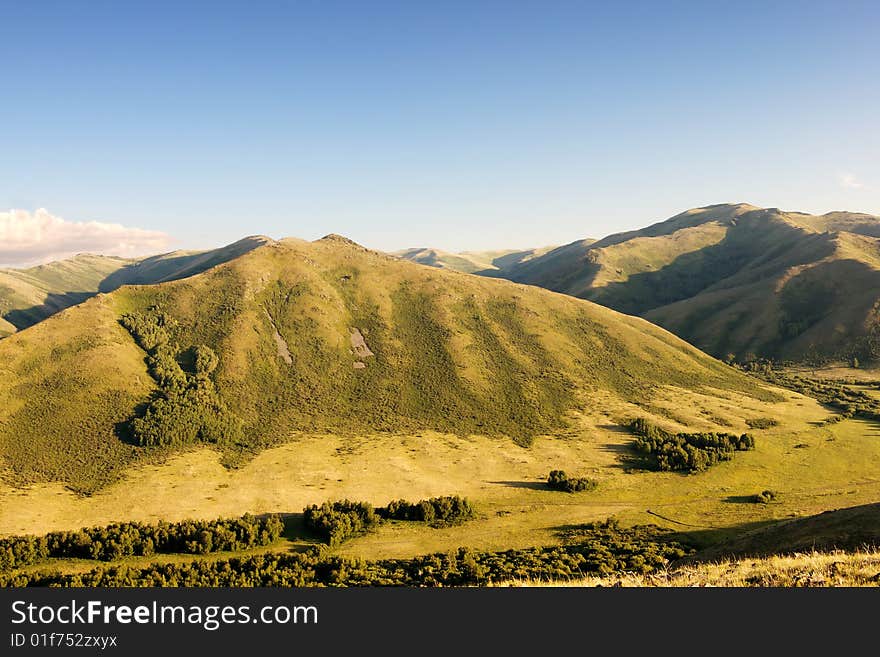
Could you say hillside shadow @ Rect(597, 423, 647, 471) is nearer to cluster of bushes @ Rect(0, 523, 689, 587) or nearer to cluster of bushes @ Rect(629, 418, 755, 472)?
cluster of bushes @ Rect(629, 418, 755, 472)

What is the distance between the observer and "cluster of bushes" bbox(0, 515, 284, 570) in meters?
60.5

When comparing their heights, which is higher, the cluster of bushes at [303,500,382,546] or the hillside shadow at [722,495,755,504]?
the cluster of bushes at [303,500,382,546]

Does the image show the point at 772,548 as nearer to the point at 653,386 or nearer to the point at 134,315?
the point at 653,386

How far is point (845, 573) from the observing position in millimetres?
23141

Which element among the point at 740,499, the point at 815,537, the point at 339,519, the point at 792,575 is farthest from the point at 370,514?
the point at 740,499

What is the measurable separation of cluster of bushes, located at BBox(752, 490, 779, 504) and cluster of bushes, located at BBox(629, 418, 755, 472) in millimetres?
15531

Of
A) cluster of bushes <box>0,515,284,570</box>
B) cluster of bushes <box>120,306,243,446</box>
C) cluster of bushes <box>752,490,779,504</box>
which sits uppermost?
cluster of bushes <box>120,306,243,446</box>

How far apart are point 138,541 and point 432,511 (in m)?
44.1

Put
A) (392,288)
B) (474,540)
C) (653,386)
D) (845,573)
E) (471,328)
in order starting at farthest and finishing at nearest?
1. (392,288)
2. (471,328)
3. (653,386)
4. (474,540)
5. (845,573)

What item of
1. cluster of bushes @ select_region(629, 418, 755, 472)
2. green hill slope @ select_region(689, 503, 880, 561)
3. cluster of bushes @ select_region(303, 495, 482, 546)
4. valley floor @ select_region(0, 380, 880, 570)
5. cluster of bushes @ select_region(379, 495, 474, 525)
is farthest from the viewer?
cluster of bushes @ select_region(629, 418, 755, 472)

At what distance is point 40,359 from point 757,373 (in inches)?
9579

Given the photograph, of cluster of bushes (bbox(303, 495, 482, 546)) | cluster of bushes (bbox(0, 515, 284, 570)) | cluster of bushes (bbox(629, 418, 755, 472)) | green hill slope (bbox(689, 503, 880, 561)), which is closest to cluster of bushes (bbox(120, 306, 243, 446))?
cluster of bushes (bbox(0, 515, 284, 570))

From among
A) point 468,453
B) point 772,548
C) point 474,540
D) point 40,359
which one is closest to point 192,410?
point 40,359

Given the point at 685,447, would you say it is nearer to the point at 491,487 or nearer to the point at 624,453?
the point at 624,453
